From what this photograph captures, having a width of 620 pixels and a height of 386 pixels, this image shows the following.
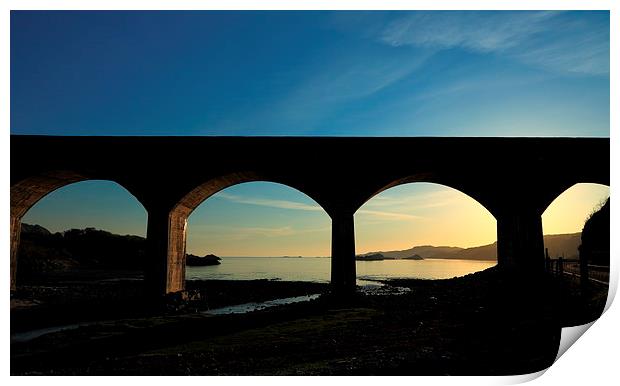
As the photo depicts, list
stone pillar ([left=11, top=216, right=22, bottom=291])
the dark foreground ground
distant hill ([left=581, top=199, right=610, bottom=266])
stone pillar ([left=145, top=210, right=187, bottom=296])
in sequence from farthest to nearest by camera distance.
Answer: distant hill ([left=581, top=199, right=610, bottom=266]) < stone pillar ([left=11, top=216, right=22, bottom=291]) < stone pillar ([left=145, top=210, right=187, bottom=296]) < the dark foreground ground

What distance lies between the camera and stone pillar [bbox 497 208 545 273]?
45.2ft

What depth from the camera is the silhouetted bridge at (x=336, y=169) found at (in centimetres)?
1341

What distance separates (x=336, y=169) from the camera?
13859mm

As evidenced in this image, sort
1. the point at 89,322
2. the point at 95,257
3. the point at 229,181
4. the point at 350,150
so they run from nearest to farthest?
the point at 89,322, the point at 350,150, the point at 229,181, the point at 95,257

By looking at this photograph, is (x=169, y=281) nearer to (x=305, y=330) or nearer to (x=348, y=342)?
(x=305, y=330)

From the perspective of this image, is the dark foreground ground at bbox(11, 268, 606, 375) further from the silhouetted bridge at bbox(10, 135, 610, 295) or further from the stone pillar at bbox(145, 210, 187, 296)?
the silhouetted bridge at bbox(10, 135, 610, 295)

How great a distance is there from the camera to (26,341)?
10.4 meters

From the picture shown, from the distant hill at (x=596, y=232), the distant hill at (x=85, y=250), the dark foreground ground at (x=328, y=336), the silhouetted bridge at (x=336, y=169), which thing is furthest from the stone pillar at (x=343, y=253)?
the distant hill at (x=85, y=250)

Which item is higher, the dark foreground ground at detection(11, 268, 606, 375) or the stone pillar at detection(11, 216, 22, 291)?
the stone pillar at detection(11, 216, 22, 291)

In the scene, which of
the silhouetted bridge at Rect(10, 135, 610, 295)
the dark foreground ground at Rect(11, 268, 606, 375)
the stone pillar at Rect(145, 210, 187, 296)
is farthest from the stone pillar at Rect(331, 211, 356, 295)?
the stone pillar at Rect(145, 210, 187, 296)

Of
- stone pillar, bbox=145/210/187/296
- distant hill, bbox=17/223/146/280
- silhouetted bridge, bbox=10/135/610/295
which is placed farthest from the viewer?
distant hill, bbox=17/223/146/280

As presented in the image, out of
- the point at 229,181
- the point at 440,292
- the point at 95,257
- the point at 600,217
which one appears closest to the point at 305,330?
the point at 229,181

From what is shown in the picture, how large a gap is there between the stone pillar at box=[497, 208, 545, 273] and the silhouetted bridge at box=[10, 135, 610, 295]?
0.10 feet

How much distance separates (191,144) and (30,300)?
870cm
